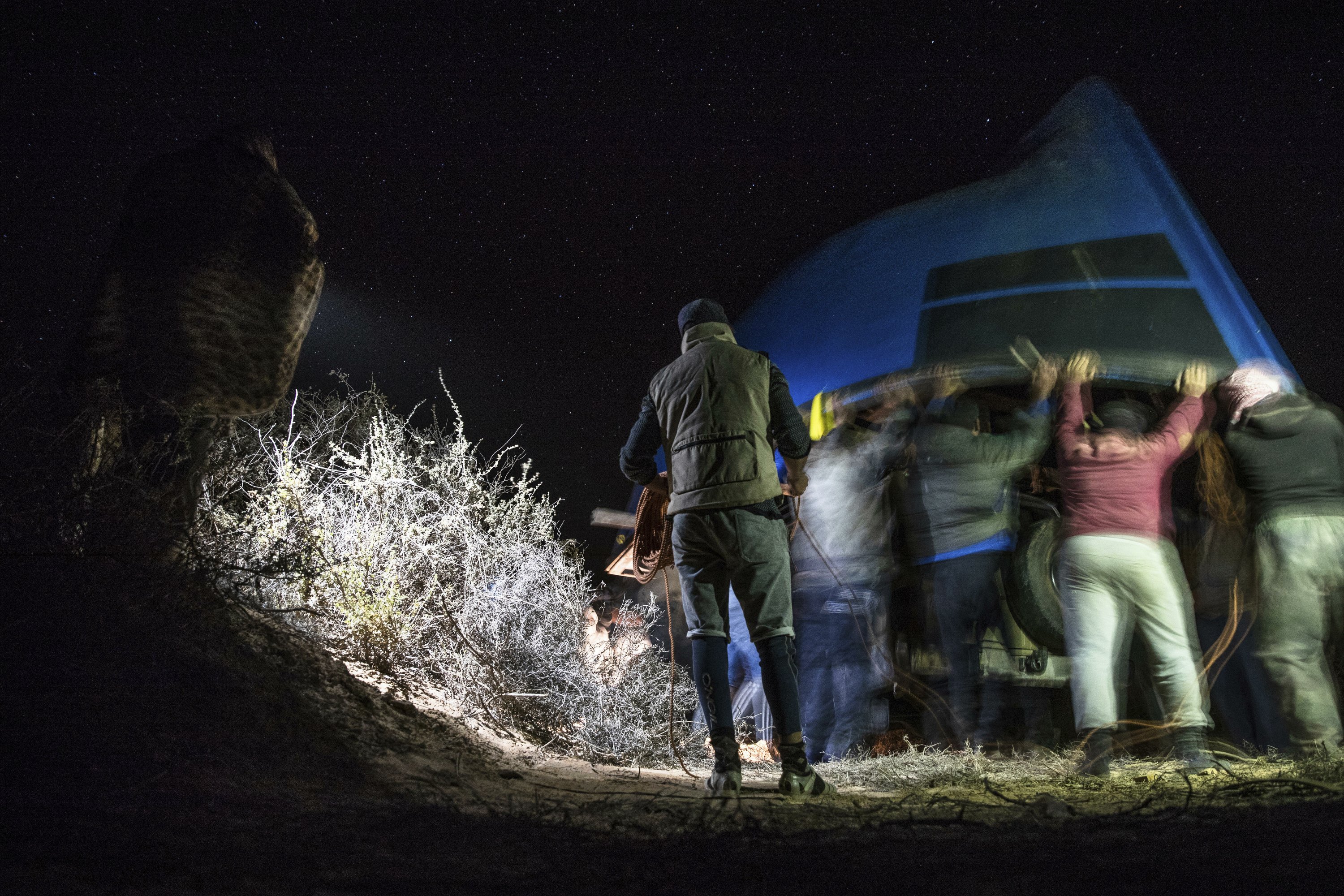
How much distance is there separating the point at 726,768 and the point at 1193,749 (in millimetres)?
1960

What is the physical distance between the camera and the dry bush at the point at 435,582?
4180mm

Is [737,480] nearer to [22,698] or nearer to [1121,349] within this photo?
[22,698]

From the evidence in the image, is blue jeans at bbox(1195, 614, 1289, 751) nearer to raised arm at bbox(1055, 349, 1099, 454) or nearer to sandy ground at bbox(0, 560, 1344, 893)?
sandy ground at bbox(0, 560, 1344, 893)

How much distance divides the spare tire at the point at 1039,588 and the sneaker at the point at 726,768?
217 centimetres

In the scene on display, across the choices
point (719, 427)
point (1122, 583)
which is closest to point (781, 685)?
point (719, 427)

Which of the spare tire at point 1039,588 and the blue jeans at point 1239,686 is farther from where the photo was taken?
the spare tire at point 1039,588

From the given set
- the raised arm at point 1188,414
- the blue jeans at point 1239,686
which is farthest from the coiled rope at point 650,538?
the blue jeans at point 1239,686

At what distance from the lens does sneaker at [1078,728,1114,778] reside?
321cm

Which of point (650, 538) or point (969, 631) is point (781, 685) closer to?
point (650, 538)

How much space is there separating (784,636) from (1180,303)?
3.91 m

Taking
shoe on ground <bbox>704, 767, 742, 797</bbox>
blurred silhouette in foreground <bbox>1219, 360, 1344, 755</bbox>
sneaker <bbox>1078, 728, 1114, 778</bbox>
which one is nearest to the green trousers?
shoe on ground <bbox>704, 767, 742, 797</bbox>

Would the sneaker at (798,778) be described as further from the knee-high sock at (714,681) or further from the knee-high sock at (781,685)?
the knee-high sock at (714,681)

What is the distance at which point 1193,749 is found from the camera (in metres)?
3.30

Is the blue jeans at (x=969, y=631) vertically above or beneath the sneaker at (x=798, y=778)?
above
